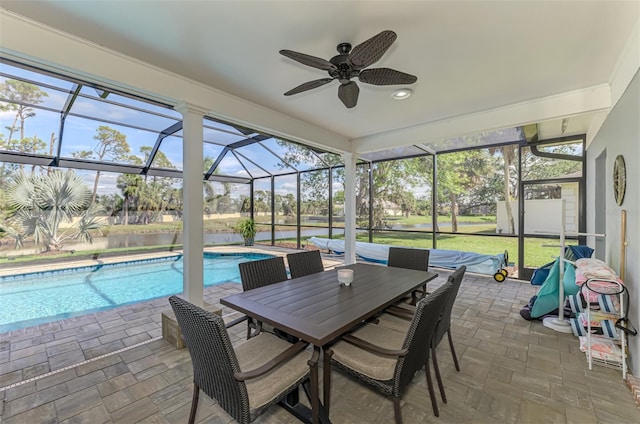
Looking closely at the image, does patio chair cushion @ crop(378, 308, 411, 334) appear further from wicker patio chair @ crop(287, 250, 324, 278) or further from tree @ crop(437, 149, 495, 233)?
tree @ crop(437, 149, 495, 233)

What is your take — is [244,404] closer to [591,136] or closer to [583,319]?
[583,319]

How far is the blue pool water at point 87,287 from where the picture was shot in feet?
12.6

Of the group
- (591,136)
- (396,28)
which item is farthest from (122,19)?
(591,136)

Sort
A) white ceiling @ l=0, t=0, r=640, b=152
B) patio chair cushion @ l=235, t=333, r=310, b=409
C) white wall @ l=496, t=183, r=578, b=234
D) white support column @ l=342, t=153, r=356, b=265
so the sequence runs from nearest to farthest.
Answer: patio chair cushion @ l=235, t=333, r=310, b=409 → white ceiling @ l=0, t=0, r=640, b=152 → white wall @ l=496, t=183, r=578, b=234 → white support column @ l=342, t=153, r=356, b=265

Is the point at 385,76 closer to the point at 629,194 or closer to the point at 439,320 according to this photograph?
the point at 439,320

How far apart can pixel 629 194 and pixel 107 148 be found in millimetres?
8622

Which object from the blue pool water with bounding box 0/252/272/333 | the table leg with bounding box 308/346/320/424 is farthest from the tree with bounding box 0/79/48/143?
the table leg with bounding box 308/346/320/424

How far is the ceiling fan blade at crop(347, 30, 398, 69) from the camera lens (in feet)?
5.20

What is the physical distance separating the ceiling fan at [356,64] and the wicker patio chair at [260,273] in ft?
5.51

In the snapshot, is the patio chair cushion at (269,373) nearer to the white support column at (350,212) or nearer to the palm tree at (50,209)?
the white support column at (350,212)

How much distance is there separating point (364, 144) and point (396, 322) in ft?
12.0

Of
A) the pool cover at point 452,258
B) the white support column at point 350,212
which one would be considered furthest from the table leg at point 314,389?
the pool cover at point 452,258

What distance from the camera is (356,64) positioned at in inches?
76.2

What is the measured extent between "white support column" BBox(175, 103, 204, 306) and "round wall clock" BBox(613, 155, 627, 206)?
164 inches
